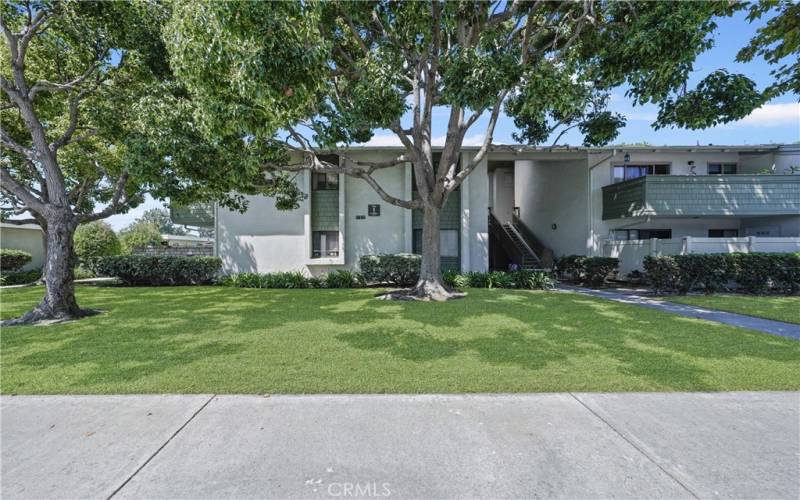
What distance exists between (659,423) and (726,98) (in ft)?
28.0

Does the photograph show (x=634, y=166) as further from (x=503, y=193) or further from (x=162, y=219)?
(x=162, y=219)

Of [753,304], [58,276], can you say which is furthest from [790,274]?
[58,276]

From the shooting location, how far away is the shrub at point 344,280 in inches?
540

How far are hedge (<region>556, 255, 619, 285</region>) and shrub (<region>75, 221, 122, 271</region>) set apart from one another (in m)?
23.7

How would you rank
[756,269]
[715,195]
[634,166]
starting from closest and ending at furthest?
1. [756,269]
2. [715,195]
3. [634,166]

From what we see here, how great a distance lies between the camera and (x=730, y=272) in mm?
11375

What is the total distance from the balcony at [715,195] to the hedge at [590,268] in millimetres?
2258

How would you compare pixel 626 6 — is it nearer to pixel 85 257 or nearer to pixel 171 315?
pixel 171 315

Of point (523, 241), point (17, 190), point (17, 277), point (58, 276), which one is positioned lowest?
point (17, 277)

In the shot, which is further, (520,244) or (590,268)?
(520,244)

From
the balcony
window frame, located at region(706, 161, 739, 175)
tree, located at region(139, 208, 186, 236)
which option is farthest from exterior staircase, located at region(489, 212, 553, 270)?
tree, located at region(139, 208, 186, 236)

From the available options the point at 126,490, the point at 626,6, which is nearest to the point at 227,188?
the point at 126,490

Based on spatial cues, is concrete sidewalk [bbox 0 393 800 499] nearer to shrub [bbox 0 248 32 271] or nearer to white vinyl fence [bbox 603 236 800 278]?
white vinyl fence [bbox 603 236 800 278]

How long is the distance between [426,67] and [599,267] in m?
10.8
